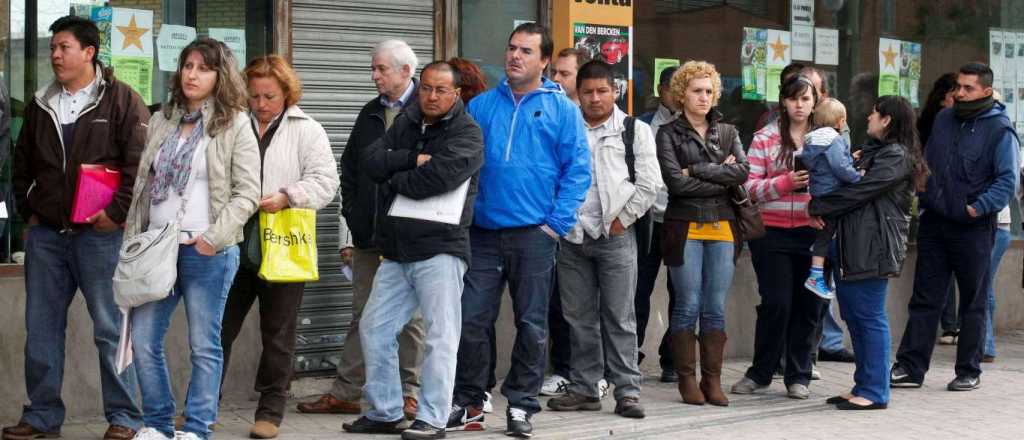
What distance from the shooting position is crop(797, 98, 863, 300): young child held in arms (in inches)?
354

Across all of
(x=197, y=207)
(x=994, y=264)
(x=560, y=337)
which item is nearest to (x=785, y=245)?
(x=560, y=337)

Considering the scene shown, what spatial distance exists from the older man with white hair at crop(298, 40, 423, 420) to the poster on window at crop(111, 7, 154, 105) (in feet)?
3.80

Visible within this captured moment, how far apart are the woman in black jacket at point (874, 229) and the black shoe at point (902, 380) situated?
0.90 metres

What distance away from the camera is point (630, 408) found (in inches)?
340

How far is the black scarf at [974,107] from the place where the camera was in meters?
9.92

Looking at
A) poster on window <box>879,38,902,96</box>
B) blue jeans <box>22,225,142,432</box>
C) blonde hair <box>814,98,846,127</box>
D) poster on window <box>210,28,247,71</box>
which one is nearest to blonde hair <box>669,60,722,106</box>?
blonde hair <box>814,98,846,127</box>

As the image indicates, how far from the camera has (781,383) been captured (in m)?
10.1

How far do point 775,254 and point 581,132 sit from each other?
1.89m

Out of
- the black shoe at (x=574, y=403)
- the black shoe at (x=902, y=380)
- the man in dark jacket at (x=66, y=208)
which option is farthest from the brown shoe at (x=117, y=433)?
the black shoe at (x=902, y=380)

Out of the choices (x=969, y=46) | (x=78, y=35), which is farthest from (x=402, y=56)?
(x=969, y=46)

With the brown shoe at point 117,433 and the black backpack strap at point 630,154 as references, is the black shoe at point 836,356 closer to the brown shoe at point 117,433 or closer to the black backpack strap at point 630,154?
the black backpack strap at point 630,154

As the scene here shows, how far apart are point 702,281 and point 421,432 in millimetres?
2164

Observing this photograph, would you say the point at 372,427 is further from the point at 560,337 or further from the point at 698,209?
the point at 698,209

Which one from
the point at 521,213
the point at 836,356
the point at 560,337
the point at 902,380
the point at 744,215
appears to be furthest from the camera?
the point at 836,356
